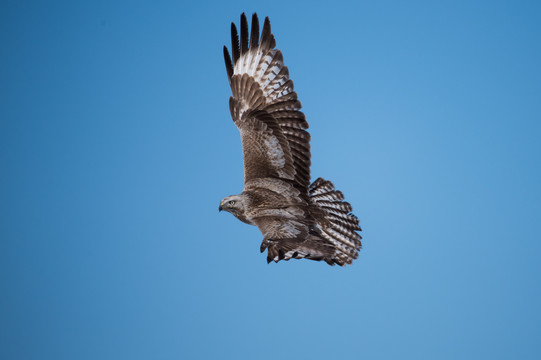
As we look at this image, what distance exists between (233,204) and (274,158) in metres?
0.88

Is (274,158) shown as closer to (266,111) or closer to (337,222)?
(266,111)

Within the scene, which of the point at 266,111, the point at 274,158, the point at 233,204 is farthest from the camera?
the point at 266,111

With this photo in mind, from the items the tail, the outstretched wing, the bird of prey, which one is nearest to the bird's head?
the bird of prey

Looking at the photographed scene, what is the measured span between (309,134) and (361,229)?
147 cm

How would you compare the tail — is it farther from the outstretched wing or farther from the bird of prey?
the outstretched wing

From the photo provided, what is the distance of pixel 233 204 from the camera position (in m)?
7.69

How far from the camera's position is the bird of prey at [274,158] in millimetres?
7703

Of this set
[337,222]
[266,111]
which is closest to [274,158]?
[266,111]

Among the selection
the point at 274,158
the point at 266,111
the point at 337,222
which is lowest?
the point at 337,222

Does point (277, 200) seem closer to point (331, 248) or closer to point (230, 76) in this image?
point (331, 248)

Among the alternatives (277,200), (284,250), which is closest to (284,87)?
(277,200)

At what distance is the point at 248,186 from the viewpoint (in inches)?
318

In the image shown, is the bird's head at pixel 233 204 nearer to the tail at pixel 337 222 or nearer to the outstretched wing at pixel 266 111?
the outstretched wing at pixel 266 111

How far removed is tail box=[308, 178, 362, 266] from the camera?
7898 millimetres
